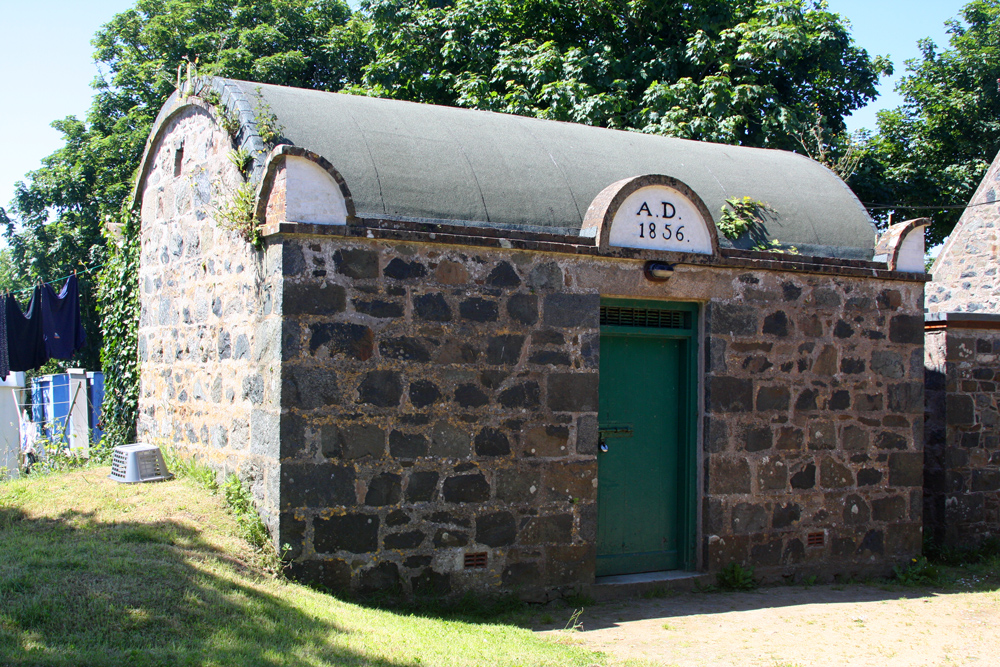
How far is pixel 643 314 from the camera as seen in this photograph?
712 cm

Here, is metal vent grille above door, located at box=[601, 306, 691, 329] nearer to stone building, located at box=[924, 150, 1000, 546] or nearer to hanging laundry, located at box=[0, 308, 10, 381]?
stone building, located at box=[924, 150, 1000, 546]

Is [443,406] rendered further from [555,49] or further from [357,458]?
[555,49]

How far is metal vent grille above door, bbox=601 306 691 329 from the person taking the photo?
22.9 feet

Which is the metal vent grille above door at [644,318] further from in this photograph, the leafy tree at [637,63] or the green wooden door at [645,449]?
the leafy tree at [637,63]

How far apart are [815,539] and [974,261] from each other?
306 inches

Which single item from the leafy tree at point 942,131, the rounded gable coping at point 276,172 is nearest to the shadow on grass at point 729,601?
the rounded gable coping at point 276,172

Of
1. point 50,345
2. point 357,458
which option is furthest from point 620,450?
point 50,345

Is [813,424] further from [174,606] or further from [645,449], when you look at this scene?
[174,606]

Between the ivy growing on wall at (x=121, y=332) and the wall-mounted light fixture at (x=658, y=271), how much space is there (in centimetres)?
506

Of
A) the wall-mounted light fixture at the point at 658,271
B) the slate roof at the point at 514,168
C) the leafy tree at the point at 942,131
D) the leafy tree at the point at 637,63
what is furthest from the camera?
the leafy tree at the point at 942,131

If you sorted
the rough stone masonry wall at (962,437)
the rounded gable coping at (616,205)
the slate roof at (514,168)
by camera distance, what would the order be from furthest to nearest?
1. the rough stone masonry wall at (962,437)
2. the rounded gable coping at (616,205)
3. the slate roof at (514,168)

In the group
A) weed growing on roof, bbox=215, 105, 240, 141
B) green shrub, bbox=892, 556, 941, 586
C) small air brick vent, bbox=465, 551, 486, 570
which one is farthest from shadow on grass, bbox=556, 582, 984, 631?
weed growing on roof, bbox=215, 105, 240, 141

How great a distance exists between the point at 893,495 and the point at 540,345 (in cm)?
387

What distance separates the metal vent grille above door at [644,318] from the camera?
6980 mm
